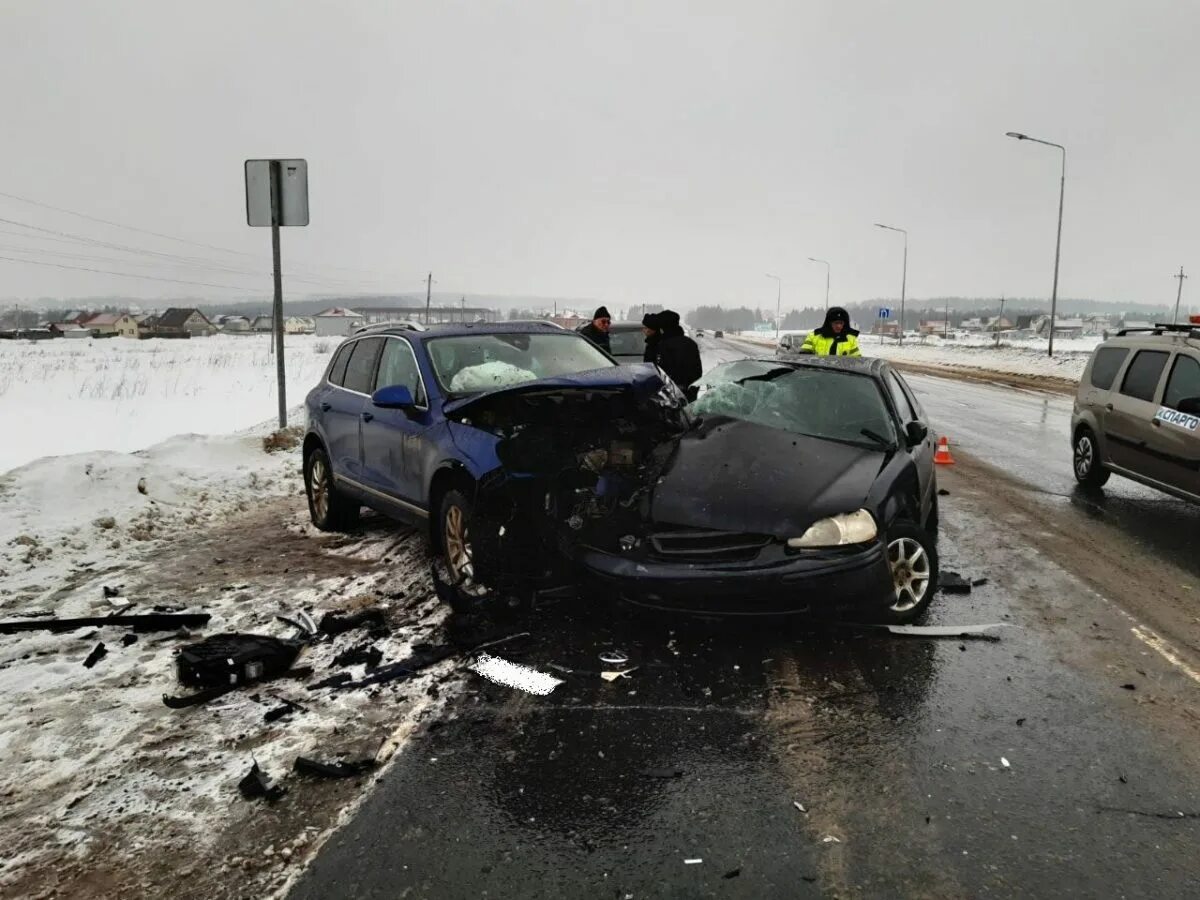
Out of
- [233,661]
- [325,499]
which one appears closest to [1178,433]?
[325,499]

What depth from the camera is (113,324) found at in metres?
123

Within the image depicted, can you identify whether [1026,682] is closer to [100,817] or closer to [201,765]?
[201,765]

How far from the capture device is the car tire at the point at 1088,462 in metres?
8.89

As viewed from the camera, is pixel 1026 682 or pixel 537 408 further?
pixel 537 408

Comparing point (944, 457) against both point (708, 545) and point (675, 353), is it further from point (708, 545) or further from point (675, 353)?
point (708, 545)

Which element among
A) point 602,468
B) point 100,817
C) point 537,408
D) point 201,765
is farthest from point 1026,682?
point 100,817

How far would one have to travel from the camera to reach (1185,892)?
255 cm

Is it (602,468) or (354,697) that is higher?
(602,468)

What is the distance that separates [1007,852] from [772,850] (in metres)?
0.81

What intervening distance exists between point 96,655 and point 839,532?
4.09m

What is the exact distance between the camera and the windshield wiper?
550 centimetres

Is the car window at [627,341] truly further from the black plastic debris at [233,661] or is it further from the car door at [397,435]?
the black plastic debris at [233,661]

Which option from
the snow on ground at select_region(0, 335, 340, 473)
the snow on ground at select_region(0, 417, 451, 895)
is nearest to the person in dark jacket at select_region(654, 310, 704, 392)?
the snow on ground at select_region(0, 417, 451, 895)

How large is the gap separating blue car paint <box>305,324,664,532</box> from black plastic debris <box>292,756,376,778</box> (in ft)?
6.57
